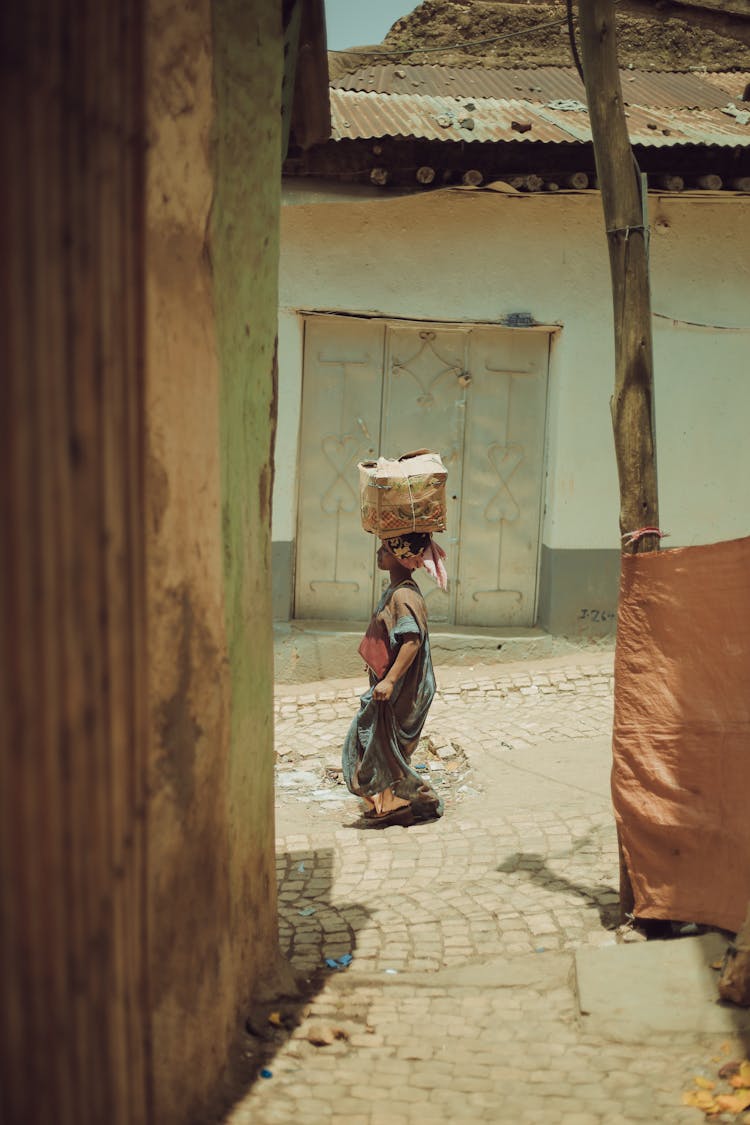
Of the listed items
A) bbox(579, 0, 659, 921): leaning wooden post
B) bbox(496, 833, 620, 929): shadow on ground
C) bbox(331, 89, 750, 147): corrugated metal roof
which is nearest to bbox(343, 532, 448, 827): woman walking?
bbox(496, 833, 620, 929): shadow on ground

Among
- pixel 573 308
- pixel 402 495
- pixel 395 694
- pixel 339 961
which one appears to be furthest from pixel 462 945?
pixel 573 308

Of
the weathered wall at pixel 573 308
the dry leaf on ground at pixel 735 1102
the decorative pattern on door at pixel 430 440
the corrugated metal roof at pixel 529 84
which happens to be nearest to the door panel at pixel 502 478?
the decorative pattern on door at pixel 430 440

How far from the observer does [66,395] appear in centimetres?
196

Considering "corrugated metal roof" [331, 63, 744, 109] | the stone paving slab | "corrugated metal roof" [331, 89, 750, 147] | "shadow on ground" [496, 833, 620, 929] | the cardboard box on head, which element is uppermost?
"corrugated metal roof" [331, 63, 744, 109]

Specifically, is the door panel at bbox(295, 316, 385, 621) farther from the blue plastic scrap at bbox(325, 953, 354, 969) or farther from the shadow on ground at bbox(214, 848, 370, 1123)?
the blue plastic scrap at bbox(325, 953, 354, 969)

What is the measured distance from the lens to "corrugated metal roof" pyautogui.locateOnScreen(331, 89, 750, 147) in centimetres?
780

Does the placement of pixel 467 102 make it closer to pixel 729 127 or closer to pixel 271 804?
pixel 729 127

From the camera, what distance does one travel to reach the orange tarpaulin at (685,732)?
3.66 m

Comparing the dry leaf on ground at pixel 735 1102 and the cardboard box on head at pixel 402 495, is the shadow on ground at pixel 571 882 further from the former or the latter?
the cardboard box on head at pixel 402 495

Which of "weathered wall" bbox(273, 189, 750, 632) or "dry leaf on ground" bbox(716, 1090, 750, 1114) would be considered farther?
"weathered wall" bbox(273, 189, 750, 632)

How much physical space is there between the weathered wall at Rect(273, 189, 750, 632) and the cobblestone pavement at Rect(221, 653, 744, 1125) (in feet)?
6.51

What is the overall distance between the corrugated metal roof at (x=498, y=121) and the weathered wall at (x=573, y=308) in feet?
1.61

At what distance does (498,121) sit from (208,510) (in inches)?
255

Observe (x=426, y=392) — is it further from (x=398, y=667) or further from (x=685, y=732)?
(x=685, y=732)
